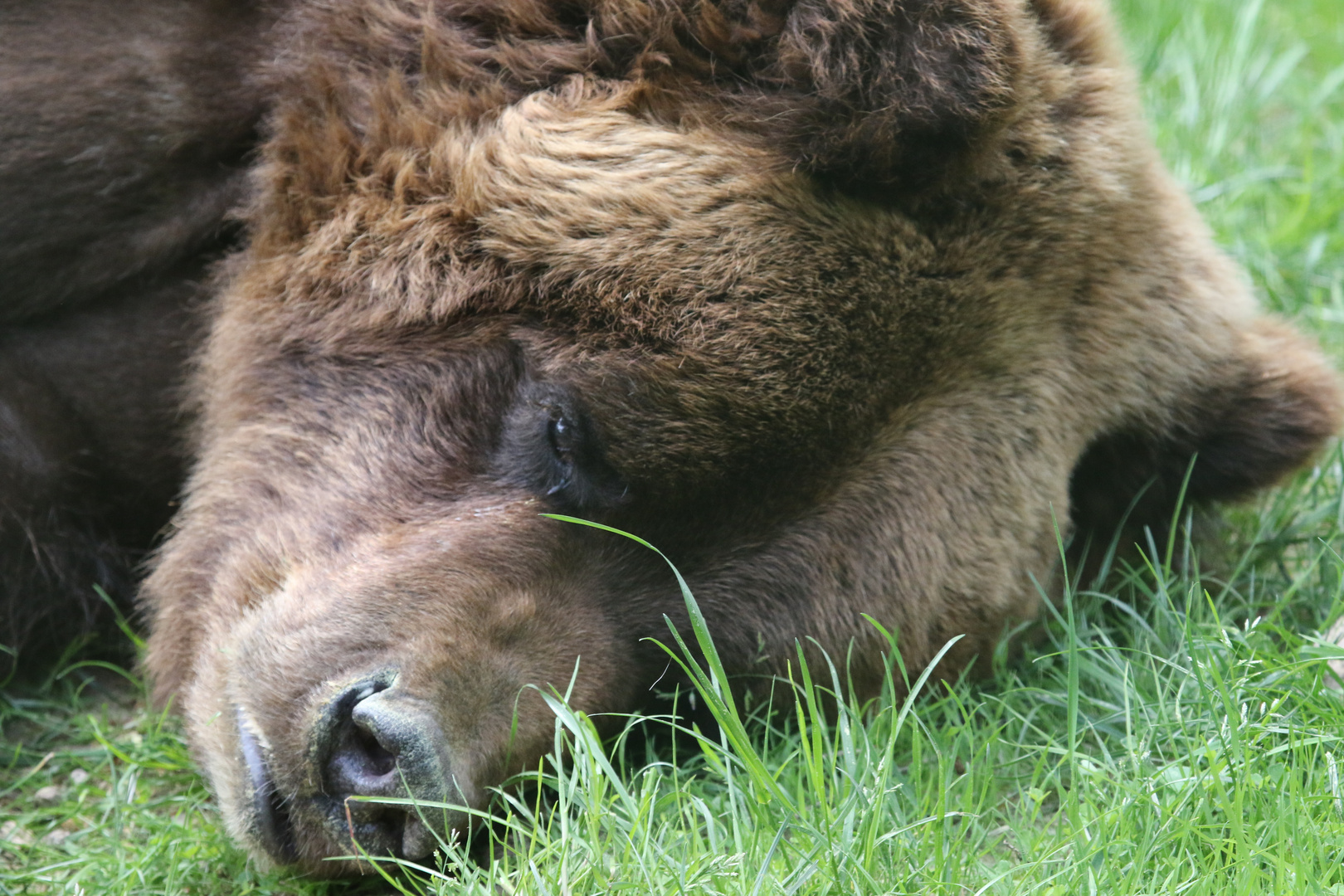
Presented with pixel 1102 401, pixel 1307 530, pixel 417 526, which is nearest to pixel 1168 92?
pixel 1307 530

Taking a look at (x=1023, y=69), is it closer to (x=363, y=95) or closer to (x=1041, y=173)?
(x=1041, y=173)

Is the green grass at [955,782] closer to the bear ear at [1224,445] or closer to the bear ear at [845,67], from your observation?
the bear ear at [1224,445]

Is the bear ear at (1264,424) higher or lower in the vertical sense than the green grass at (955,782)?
higher

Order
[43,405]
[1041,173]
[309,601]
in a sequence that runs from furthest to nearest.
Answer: [43,405]
[1041,173]
[309,601]

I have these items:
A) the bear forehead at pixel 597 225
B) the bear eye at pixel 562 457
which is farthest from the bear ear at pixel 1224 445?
the bear eye at pixel 562 457

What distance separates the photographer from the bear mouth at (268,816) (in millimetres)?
2703

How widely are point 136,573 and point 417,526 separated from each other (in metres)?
1.25

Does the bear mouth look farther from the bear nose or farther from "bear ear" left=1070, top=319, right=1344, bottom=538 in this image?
"bear ear" left=1070, top=319, right=1344, bottom=538

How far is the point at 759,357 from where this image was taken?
2.87m

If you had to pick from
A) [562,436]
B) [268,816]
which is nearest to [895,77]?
[562,436]

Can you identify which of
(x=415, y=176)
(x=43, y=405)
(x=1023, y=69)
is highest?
(x=1023, y=69)

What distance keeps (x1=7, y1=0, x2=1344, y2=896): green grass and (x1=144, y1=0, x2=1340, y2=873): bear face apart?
0.65 feet

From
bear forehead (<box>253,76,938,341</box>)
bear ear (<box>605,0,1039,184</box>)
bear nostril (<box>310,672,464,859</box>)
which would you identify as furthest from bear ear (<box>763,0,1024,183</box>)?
bear nostril (<box>310,672,464,859</box>)

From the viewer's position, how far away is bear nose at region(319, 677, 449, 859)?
255 centimetres
